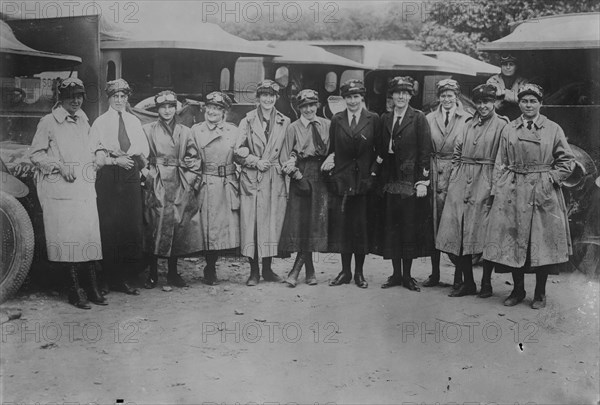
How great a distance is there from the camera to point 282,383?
15.5ft

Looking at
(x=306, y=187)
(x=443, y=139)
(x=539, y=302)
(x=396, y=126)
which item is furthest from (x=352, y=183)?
(x=539, y=302)

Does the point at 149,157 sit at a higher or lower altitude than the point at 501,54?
lower

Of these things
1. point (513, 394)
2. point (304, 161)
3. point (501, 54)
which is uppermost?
point (501, 54)

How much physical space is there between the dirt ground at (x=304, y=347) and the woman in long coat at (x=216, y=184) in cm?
33

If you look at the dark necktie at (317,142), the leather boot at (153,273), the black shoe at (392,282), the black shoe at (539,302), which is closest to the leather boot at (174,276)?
the leather boot at (153,273)

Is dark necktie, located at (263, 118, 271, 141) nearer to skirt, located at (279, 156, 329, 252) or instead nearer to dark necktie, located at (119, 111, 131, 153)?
skirt, located at (279, 156, 329, 252)

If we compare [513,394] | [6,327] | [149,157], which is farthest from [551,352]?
[6,327]

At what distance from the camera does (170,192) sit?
17.9 feet

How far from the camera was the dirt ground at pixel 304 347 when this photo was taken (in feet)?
15.2

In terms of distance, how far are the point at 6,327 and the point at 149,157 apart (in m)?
1.64

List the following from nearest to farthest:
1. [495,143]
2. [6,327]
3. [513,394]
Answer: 1. [513,394]
2. [6,327]
3. [495,143]

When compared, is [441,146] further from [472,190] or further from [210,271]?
[210,271]

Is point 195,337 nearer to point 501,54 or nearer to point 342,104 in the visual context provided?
point 342,104

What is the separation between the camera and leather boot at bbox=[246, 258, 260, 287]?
554 centimetres
